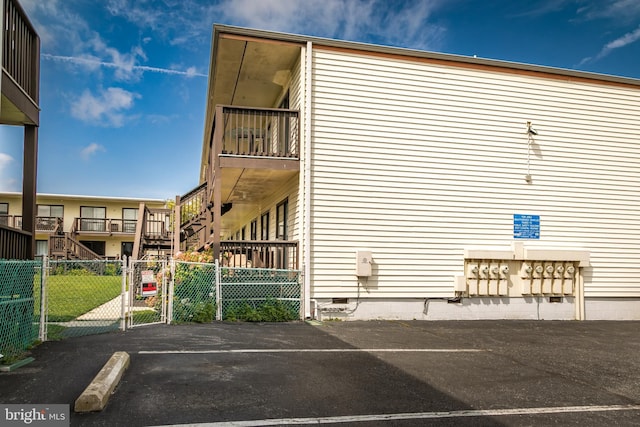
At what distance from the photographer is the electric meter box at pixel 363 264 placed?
1104cm

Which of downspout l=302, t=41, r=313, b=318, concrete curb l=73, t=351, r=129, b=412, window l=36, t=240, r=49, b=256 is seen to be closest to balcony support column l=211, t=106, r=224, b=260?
downspout l=302, t=41, r=313, b=318

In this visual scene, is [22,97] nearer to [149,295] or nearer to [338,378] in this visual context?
[149,295]

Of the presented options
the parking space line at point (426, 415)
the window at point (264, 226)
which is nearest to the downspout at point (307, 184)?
the window at point (264, 226)

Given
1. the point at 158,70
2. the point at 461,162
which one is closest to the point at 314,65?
the point at 461,162

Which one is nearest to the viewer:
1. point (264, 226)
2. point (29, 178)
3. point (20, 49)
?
point (20, 49)

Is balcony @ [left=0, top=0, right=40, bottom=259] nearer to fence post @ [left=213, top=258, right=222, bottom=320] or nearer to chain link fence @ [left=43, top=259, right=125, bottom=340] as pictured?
chain link fence @ [left=43, top=259, right=125, bottom=340]

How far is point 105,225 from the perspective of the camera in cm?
3525

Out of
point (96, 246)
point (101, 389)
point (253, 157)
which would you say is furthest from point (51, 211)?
point (101, 389)

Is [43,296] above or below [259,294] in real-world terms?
above

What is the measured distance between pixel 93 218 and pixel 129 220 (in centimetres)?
249

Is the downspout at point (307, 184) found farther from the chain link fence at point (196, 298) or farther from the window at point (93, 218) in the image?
the window at point (93, 218)

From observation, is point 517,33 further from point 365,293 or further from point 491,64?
point 365,293

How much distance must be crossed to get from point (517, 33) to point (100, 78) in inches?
848

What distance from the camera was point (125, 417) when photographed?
171 inches
